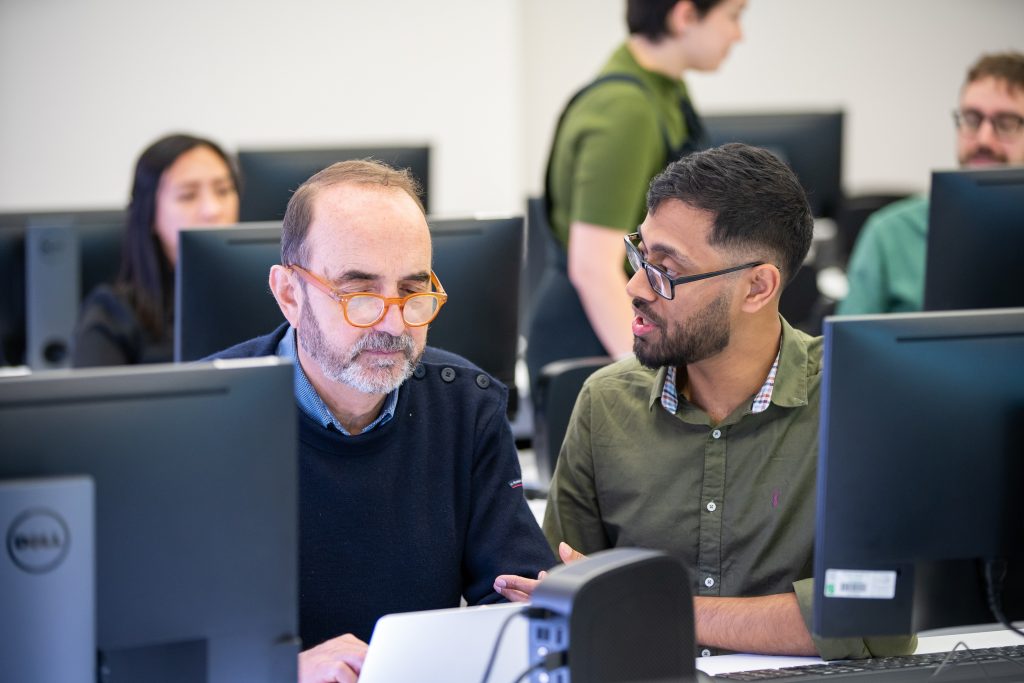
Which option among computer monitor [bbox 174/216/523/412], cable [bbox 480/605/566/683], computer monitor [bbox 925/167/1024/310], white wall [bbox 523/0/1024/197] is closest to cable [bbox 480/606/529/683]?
cable [bbox 480/605/566/683]

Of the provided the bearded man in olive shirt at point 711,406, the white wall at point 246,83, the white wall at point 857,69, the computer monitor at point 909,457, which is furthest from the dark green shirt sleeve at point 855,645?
the white wall at point 857,69

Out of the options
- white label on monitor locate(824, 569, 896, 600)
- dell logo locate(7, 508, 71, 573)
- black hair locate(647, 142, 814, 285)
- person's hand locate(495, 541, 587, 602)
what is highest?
black hair locate(647, 142, 814, 285)

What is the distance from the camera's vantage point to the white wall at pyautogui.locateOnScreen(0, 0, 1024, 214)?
503 cm

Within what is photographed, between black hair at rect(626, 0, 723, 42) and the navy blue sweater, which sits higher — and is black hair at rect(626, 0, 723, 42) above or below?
above

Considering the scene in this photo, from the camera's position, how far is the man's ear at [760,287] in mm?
1888

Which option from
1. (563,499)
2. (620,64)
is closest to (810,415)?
(563,499)

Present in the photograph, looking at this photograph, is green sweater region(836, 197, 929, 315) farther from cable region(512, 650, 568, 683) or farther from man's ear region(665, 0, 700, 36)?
cable region(512, 650, 568, 683)

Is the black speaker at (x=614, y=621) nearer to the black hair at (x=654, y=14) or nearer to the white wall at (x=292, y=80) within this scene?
the black hair at (x=654, y=14)

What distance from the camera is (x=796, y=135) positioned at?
401 centimetres

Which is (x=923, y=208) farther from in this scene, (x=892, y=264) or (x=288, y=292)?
(x=288, y=292)

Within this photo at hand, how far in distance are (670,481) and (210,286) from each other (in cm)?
77

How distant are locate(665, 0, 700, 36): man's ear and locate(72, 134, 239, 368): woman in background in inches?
43.1

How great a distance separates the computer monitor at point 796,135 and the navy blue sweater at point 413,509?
2.34 meters

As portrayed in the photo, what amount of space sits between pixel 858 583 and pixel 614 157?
4.85 feet
